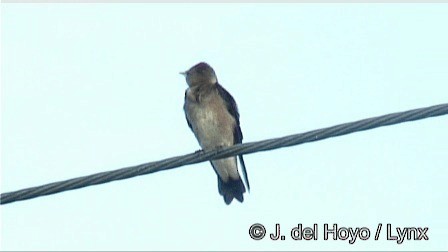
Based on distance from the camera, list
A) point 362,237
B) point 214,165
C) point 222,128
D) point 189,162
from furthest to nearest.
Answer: point 214,165, point 222,128, point 362,237, point 189,162

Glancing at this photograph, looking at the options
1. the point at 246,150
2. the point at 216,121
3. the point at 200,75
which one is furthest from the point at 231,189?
the point at 246,150

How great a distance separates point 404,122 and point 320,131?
378 millimetres

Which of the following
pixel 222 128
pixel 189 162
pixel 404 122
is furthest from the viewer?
pixel 222 128

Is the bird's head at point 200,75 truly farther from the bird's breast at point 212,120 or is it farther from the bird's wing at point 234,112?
the bird's breast at point 212,120

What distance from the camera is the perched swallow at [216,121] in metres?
7.30

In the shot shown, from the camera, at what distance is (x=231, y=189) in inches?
296

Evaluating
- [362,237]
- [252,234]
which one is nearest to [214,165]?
[252,234]

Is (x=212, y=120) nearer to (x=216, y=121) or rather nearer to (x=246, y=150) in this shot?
(x=216, y=121)

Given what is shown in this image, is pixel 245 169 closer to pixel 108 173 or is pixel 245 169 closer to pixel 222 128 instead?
pixel 222 128

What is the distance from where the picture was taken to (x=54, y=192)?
4.54 meters
